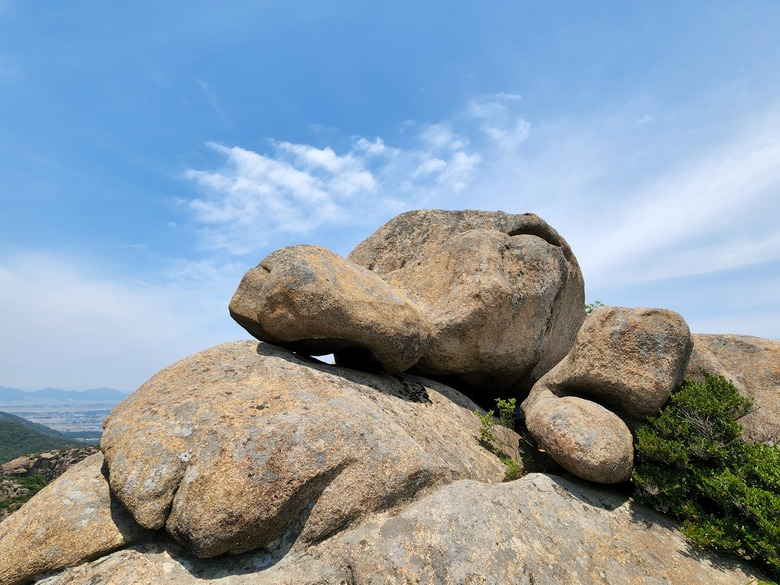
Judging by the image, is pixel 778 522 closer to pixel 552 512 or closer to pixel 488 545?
pixel 552 512

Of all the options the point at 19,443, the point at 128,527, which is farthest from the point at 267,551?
the point at 19,443

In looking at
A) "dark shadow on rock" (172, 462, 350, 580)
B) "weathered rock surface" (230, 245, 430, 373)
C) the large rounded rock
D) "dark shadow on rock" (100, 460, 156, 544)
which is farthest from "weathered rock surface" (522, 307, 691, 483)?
"dark shadow on rock" (100, 460, 156, 544)

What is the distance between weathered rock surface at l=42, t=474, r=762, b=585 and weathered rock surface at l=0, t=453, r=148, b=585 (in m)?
0.22

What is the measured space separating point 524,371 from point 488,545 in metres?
7.32

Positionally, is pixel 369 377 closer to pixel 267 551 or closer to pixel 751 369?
pixel 267 551

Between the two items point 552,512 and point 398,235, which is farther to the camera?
point 398,235

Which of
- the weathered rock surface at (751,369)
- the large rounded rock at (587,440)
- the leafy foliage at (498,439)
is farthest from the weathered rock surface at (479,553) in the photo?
the weathered rock surface at (751,369)

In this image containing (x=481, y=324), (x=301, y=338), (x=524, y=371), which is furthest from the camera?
(x=524, y=371)

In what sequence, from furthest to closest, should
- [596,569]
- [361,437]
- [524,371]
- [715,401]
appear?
[524,371], [715,401], [361,437], [596,569]

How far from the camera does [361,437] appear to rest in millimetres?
7855

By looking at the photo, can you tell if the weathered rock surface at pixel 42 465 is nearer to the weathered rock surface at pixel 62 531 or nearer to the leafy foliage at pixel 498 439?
the weathered rock surface at pixel 62 531

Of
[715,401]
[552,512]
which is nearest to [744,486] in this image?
Result: [715,401]

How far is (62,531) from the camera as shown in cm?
678

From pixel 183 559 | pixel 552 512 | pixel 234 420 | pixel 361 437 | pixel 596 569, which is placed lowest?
pixel 596 569
